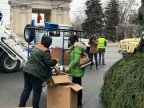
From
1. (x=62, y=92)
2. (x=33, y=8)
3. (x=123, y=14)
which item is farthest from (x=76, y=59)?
(x=123, y=14)

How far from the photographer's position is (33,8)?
226ft

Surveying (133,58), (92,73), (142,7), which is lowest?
(92,73)

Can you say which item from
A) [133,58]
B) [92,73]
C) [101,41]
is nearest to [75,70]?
[133,58]

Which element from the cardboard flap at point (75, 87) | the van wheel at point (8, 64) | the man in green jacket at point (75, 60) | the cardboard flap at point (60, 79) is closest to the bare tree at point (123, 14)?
the van wheel at point (8, 64)

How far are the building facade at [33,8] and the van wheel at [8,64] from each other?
49653mm

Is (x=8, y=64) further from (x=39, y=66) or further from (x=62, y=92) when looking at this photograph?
(x=62, y=92)

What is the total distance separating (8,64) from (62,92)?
842cm

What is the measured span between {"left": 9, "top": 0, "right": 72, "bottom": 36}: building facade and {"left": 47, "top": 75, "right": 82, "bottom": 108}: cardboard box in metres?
57.8

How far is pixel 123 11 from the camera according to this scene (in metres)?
80.4

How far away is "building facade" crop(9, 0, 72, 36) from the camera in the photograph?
6656 centimetres

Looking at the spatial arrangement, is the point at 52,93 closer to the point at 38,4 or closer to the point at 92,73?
the point at 92,73

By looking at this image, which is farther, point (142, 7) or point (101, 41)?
point (101, 41)

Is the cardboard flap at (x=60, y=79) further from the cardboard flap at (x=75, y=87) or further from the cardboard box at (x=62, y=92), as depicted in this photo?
the cardboard flap at (x=75, y=87)

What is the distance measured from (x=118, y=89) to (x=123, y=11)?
73.6 metres
